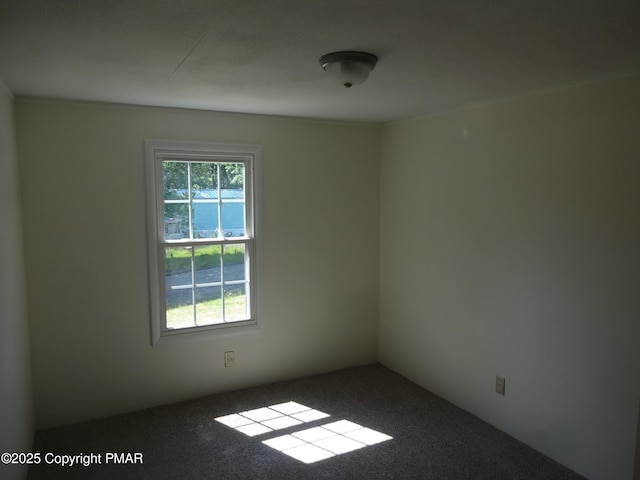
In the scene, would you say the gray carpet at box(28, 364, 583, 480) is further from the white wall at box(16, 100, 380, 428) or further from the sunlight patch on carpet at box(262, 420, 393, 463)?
the white wall at box(16, 100, 380, 428)

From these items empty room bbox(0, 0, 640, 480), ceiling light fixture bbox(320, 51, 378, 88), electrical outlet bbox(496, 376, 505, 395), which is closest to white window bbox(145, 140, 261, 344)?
empty room bbox(0, 0, 640, 480)

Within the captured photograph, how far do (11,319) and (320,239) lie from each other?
2310 millimetres

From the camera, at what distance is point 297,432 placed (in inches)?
123

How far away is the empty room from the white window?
18mm

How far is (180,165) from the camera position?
3.47 m

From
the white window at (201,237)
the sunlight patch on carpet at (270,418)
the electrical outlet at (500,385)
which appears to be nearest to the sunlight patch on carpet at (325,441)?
the sunlight patch on carpet at (270,418)

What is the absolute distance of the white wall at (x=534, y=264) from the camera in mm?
2414

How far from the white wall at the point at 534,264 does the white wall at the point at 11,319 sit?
2817 mm

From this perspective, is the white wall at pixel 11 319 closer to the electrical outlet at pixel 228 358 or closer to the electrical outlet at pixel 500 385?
the electrical outlet at pixel 228 358

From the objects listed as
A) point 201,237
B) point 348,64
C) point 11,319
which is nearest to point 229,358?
point 201,237

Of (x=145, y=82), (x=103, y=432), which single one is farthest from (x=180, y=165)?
(x=103, y=432)

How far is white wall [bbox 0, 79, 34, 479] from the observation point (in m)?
2.17

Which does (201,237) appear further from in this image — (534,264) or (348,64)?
(534,264)

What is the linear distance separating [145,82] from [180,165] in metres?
1.03
